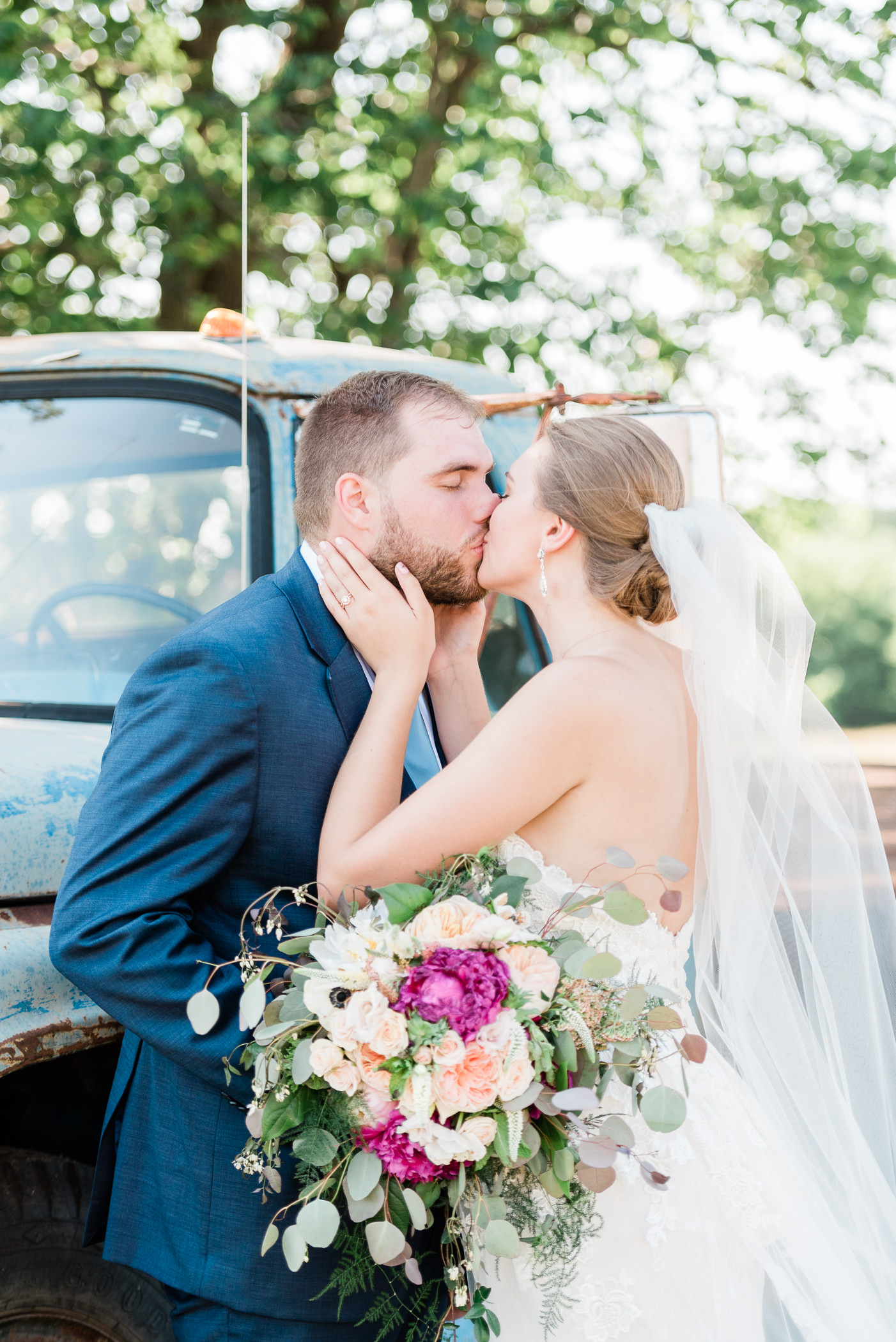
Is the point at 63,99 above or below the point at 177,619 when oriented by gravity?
above

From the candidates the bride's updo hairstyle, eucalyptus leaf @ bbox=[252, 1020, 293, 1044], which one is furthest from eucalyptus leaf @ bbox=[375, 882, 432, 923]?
the bride's updo hairstyle

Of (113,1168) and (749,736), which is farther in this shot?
(749,736)

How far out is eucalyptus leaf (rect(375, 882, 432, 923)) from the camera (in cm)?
167

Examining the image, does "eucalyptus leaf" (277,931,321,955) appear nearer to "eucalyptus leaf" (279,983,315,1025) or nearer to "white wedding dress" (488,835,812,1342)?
"eucalyptus leaf" (279,983,315,1025)

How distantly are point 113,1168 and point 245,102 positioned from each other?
765 cm

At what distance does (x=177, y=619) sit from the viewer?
8.76ft

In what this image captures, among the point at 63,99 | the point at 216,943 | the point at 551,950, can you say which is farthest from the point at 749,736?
the point at 63,99

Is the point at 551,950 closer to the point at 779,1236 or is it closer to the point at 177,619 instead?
the point at 779,1236


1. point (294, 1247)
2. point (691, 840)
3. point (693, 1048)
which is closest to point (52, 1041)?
point (294, 1247)

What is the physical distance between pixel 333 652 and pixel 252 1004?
2.18 feet

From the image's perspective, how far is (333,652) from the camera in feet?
6.81

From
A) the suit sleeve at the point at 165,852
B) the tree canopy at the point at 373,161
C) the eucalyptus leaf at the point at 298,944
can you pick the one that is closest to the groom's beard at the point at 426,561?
the suit sleeve at the point at 165,852

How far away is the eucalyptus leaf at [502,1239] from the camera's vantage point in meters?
1.60

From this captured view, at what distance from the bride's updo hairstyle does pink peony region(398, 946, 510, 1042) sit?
0.86 meters
